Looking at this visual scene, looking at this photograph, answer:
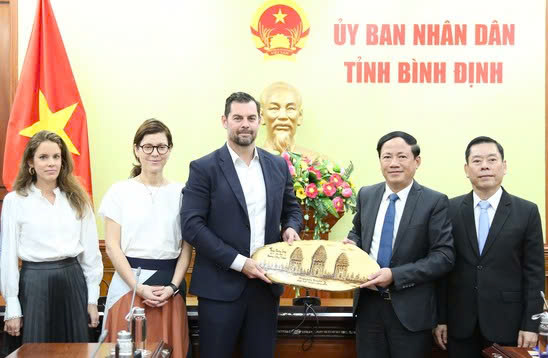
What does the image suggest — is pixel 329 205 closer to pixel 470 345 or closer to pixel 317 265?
pixel 317 265

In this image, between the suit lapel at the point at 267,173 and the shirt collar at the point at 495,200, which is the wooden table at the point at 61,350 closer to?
the suit lapel at the point at 267,173

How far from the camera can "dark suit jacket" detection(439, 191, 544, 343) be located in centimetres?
253

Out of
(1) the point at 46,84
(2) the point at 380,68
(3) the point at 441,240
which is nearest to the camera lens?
(3) the point at 441,240

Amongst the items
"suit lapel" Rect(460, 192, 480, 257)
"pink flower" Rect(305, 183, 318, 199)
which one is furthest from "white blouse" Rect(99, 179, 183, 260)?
"suit lapel" Rect(460, 192, 480, 257)

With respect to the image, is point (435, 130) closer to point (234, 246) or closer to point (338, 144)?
point (338, 144)

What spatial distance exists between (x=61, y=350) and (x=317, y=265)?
104 cm

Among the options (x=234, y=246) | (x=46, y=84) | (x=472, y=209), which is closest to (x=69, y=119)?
(x=46, y=84)

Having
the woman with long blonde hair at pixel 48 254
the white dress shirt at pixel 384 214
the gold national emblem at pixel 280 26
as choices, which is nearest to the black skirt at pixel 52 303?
the woman with long blonde hair at pixel 48 254

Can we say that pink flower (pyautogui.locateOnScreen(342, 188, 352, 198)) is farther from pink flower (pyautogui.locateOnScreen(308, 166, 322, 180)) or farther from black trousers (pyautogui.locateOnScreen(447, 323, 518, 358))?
black trousers (pyautogui.locateOnScreen(447, 323, 518, 358))

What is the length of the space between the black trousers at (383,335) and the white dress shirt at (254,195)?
20.1 inches

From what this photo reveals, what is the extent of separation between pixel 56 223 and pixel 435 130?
2.90 metres

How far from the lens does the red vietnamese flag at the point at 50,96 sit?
418 centimetres

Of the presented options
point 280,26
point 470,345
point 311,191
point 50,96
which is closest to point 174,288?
point 311,191

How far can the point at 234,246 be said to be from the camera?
100 inches
